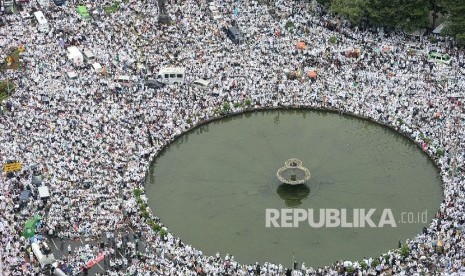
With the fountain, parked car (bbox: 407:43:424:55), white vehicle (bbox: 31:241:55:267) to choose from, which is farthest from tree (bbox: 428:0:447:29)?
white vehicle (bbox: 31:241:55:267)

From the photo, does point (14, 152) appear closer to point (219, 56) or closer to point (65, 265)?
point (65, 265)

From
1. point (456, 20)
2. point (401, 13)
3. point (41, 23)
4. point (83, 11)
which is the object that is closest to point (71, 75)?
point (41, 23)

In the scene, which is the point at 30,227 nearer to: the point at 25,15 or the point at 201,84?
the point at 201,84

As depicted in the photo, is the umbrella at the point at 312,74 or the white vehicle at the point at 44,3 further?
the white vehicle at the point at 44,3

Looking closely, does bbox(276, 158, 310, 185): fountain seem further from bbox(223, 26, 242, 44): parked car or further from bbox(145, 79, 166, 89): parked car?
bbox(223, 26, 242, 44): parked car

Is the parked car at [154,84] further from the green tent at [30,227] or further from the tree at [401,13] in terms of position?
the tree at [401,13]

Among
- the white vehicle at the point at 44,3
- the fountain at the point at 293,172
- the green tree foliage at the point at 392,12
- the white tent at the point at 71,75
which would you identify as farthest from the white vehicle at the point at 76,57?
the green tree foliage at the point at 392,12
